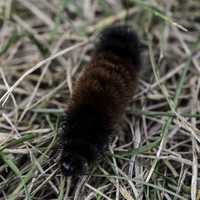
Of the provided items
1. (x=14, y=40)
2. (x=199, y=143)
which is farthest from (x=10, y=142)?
(x=199, y=143)

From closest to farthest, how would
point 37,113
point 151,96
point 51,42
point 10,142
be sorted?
point 10,142 < point 37,113 < point 151,96 < point 51,42

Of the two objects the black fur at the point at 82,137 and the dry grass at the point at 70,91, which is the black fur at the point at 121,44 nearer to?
the dry grass at the point at 70,91

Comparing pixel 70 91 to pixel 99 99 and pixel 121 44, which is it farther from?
pixel 99 99

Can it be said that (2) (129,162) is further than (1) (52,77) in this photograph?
No

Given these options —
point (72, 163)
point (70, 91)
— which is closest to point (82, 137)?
point (72, 163)

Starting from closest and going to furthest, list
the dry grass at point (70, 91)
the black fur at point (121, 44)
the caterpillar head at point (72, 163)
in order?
1. the caterpillar head at point (72, 163)
2. the dry grass at point (70, 91)
3. the black fur at point (121, 44)

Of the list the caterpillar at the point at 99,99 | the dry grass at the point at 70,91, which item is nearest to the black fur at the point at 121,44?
the caterpillar at the point at 99,99

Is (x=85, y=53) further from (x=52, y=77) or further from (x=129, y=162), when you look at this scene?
(x=129, y=162)

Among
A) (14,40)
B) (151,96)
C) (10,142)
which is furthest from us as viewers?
(14,40)
